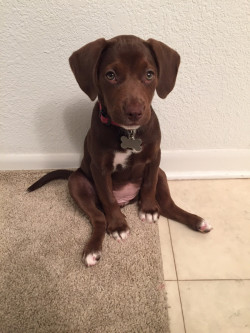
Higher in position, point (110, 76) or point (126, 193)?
point (110, 76)

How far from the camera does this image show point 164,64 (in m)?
1.27

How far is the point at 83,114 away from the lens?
75.4 inches

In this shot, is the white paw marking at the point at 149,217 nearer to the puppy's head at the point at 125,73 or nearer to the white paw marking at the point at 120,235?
the white paw marking at the point at 120,235

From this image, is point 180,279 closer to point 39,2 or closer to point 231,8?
point 231,8

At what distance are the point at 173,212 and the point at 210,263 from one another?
36 centimetres

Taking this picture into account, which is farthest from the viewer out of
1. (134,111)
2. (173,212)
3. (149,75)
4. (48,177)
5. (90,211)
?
(48,177)

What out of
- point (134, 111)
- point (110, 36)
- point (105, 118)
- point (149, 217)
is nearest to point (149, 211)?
point (149, 217)

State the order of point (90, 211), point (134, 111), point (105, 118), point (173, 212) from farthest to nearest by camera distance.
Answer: point (173, 212) → point (90, 211) → point (105, 118) → point (134, 111)

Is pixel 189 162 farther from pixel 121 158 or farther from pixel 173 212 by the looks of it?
pixel 121 158

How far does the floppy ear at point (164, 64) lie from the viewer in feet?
4.14

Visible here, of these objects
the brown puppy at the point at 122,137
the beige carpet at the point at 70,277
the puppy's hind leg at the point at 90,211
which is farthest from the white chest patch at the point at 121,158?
the beige carpet at the point at 70,277

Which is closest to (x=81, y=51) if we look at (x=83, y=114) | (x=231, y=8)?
(x=83, y=114)

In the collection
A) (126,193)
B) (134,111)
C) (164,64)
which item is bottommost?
(126,193)

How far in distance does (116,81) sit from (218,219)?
1.08m
